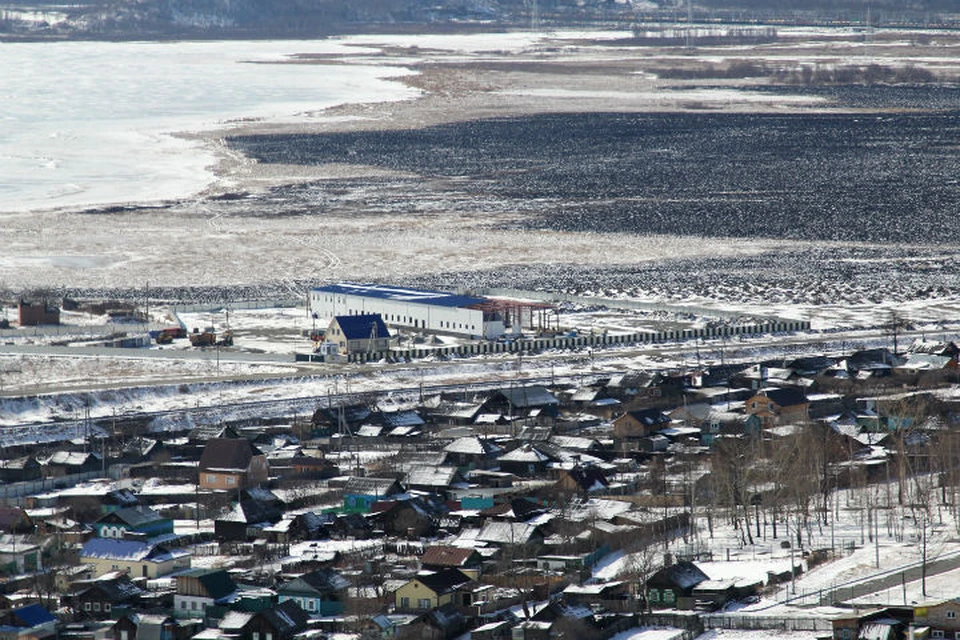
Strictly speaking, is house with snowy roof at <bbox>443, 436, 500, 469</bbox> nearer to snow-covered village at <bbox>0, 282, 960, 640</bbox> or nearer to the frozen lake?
snow-covered village at <bbox>0, 282, 960, 640</bbox>

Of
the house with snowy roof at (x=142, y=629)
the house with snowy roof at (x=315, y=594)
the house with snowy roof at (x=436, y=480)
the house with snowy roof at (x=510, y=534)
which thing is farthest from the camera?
the house with snowy roof at (x=436, y=480)

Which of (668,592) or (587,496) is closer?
(668,592)

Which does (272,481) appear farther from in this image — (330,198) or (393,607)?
(330,198)

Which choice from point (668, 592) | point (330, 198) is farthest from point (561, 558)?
point (330, 198)

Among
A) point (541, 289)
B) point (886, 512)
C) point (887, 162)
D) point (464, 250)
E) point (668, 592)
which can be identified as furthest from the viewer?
point (887, 162)

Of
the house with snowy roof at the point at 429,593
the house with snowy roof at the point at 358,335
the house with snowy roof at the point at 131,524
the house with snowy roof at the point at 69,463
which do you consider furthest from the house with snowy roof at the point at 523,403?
the house with snowy roof at the point at 429,593

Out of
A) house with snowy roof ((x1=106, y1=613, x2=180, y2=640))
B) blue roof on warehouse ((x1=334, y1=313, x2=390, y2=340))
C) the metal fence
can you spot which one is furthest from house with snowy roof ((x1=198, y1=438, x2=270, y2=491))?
blue roof on warehouse ((x1=334, y1=313, x2=390, y2=340))

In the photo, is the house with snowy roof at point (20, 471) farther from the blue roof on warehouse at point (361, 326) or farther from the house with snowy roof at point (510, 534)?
the blue roof on warehouse at point (361, 326)
